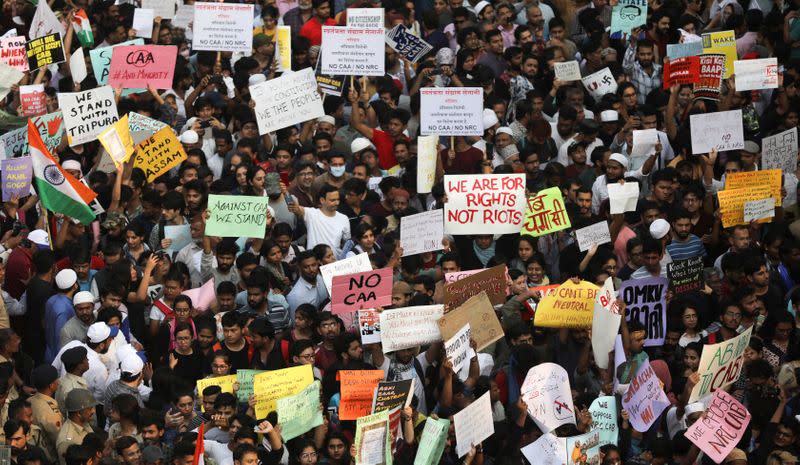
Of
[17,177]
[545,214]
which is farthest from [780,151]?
[17,177]

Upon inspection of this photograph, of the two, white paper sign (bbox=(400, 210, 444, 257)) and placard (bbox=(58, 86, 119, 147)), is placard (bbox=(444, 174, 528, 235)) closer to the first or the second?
white paper sign (bbox=(400, 210, 444, 257))

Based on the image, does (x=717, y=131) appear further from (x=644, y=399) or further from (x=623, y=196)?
(x=644, y=399)

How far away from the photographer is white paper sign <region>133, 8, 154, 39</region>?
1898 cm

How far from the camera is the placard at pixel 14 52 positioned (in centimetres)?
1814

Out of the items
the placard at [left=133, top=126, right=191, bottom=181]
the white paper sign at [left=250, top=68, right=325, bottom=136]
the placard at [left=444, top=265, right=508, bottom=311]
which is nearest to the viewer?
the placard at [left=444, top=265, right=508, bottom=311]

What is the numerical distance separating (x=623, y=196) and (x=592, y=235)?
80 centimetres

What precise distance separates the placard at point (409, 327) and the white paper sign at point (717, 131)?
4344mm

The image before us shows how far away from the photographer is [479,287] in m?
14.1

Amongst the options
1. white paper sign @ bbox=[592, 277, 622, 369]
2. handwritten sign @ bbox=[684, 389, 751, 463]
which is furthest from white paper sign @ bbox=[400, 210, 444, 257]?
handwritten sign @ bbox=[684, 389, 751, 463]

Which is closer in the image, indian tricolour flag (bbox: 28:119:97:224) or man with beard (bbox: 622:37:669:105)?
indian tricolour flag (bbox: 28:119:97:224)

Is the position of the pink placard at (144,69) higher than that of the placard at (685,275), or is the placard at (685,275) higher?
the pink placard at (144,69)

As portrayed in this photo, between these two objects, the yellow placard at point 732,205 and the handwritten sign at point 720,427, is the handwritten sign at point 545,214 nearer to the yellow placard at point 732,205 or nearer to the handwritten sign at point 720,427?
the yellow placard at point 732,205

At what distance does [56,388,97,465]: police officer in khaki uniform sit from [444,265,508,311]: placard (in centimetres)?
305

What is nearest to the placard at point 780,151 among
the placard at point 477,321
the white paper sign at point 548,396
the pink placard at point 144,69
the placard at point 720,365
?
the placard at point 720,365
